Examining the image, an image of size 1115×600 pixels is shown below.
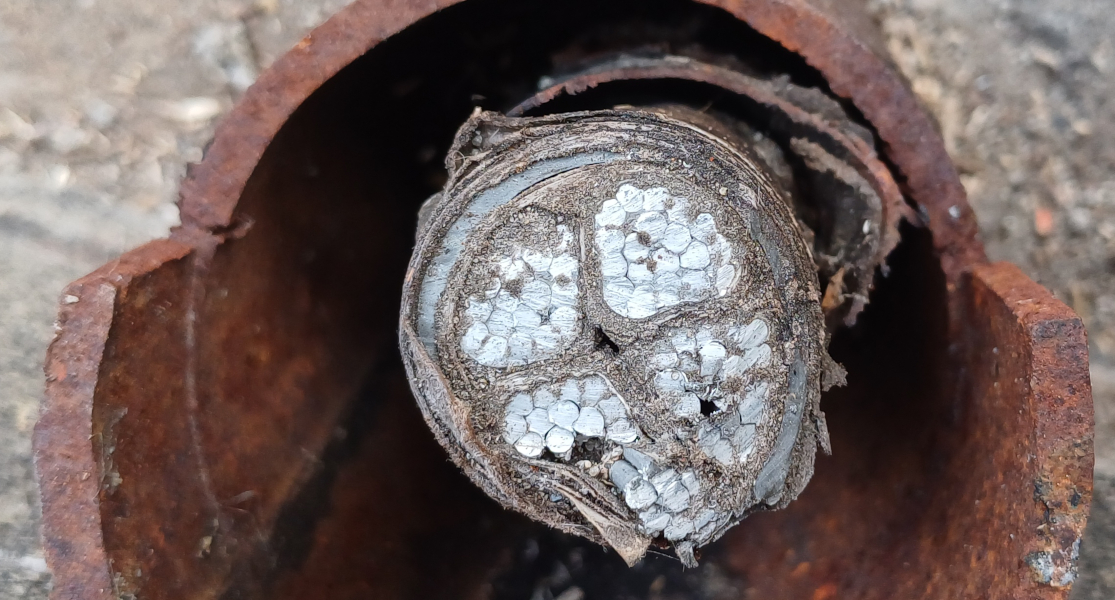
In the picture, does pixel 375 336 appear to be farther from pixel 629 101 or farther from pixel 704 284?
pixel 704 284

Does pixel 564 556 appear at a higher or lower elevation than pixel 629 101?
lower

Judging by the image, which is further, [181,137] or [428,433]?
[181,137]

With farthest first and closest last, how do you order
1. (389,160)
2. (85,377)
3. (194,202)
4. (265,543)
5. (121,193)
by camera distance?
(121,193), (389,160), (265,543), (194,202), (85,377)

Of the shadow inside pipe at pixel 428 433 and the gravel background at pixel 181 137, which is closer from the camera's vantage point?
the shadow inside pipe at pixel 428 433

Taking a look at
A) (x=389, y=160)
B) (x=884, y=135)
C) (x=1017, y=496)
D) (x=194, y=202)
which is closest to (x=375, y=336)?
(x=389, y=160)

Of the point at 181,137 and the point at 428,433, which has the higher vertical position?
the point at 181,137

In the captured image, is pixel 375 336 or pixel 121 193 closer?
pixel 375 336

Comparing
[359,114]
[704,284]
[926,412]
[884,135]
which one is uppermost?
[359,114]

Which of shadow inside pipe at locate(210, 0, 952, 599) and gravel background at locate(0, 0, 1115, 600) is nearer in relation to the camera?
shadow inside pipe at locate(210, 0, 952, 599)
